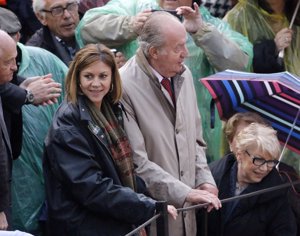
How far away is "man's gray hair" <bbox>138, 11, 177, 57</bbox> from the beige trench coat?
0.07 metres

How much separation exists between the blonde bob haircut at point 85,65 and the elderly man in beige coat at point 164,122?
185 millimetres

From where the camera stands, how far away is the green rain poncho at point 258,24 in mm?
7129

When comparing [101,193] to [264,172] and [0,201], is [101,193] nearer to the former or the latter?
[0,201]

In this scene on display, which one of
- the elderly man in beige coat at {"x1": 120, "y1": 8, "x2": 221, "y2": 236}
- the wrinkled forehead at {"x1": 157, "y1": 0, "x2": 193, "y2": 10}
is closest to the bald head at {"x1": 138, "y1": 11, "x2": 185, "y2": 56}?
the elderly man in beige coat at {"x1": 120, "y1": 8, "x2": 221, "y2": 236}

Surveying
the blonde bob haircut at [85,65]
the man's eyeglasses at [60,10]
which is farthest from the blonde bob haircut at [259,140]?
the man's eyeglasses at [60,10]

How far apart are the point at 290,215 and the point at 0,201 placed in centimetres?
177

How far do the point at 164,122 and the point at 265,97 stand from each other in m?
0.82

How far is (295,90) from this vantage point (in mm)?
5793

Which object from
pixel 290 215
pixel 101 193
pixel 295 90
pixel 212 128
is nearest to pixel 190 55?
pixel 212 128

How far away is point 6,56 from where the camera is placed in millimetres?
5223

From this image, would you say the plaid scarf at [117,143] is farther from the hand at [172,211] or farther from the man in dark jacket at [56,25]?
the man in dark jacket at [56,25]

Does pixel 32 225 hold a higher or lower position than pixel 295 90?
lower

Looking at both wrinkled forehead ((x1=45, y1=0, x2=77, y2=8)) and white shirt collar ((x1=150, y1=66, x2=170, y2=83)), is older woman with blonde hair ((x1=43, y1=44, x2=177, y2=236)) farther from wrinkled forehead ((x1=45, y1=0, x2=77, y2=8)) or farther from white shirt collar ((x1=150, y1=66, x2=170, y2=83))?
wrinkled forehead ((x1=45, y1=0, x2=77, y2=8))

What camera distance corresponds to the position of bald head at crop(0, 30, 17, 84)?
5211 millimetres
